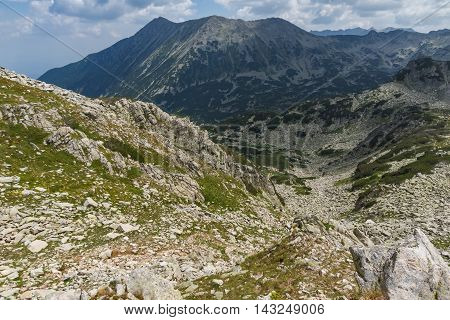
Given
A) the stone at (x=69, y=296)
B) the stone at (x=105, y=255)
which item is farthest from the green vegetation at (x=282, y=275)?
the stone at (x=105, y=255)

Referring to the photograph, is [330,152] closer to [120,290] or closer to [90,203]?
[90,203]

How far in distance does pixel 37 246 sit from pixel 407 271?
56.8 ft

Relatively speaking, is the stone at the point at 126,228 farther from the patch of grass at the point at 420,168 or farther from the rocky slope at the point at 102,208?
the patch of grass at the point at 420,168

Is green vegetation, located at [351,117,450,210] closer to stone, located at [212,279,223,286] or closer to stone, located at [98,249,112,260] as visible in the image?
stone, located at [212,279,223,286]

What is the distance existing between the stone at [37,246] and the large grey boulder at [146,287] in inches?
313

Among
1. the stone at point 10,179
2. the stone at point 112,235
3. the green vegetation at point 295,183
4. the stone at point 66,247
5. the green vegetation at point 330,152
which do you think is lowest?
the green vegetation at point 295,183

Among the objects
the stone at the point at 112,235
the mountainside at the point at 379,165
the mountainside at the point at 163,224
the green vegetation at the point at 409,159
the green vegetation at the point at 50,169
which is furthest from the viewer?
the green vegetation at the point at 409,159

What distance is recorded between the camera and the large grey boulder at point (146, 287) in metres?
13.6

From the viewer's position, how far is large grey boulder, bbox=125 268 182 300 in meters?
13.6

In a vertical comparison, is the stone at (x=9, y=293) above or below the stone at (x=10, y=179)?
below

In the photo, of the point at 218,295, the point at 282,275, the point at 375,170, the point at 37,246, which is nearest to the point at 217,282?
the point at 218,295

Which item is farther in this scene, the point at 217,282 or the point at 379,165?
the point at 379,165

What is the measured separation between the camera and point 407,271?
13.3 metres

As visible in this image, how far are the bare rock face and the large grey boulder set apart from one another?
7335 mm
